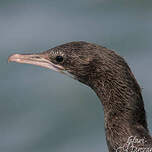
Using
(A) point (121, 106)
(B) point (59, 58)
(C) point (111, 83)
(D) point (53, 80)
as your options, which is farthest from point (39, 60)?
(D) point (53, 80)

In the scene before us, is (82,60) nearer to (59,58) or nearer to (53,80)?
(59,58)

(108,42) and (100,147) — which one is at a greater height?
(108,42)

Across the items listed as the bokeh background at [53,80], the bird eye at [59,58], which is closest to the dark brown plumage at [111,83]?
the bird eye at [59,58]

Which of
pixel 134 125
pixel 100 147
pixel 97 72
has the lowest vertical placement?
pixel 100 147

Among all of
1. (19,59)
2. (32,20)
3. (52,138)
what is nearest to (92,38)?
(32,20)

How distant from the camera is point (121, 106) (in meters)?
8.66

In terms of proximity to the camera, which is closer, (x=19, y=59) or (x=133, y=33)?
(x=19, y=59)

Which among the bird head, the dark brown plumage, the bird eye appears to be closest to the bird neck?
the dark brown plumage

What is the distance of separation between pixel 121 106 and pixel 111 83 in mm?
291

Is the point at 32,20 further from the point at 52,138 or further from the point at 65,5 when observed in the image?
the point at 52,138

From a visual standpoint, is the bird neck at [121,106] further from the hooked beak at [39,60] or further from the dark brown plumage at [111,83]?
the hooked beak at [39,60]

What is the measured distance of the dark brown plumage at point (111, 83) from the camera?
8.45m

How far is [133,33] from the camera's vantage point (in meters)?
15.7

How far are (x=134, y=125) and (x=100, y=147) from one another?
15.3 feet
